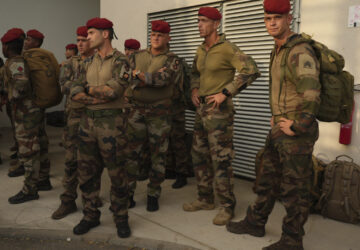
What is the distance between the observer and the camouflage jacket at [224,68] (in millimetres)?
3613

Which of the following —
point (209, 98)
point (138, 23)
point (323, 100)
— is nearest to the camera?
point (323, 100)

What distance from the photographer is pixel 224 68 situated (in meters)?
3.79

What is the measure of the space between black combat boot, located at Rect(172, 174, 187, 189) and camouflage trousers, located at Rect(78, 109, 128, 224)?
1.59 m

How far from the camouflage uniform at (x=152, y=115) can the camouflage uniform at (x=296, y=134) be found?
1317 mm

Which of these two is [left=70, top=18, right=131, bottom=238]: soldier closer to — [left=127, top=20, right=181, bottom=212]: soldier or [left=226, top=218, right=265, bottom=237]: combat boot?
[left=127, top=20, right=181, bottom=212]: soldier

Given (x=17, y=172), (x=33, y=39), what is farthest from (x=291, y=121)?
(x=17, y=172)

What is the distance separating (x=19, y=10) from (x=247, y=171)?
25.8 ft

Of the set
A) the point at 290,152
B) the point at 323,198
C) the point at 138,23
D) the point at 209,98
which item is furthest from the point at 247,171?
the point at 138,23

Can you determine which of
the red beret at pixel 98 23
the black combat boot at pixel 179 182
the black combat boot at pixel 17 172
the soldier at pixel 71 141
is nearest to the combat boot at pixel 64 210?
the soldier at pixel 71 141

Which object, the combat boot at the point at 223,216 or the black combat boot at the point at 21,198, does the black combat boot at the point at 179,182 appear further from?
the black combat boot at the point at 21,198

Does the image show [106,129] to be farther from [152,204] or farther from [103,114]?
[152,204]

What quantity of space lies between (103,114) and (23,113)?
1588 millimetres

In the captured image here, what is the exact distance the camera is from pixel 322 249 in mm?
3318

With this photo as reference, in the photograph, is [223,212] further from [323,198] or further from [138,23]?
[138,23]
